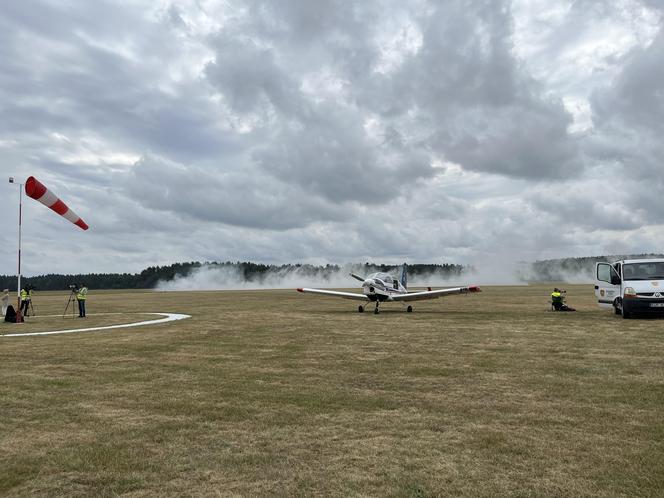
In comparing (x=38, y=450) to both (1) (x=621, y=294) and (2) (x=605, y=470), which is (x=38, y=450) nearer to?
(2) (x=605, y=470)

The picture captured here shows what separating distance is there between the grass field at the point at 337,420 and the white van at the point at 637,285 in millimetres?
8315

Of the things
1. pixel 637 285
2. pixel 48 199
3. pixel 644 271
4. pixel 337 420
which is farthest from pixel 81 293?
pixel 644 271

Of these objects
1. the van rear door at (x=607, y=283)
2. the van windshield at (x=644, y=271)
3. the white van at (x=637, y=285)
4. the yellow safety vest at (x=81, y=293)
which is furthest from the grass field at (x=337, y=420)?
the yellow safety vest at (x=81, y=293)

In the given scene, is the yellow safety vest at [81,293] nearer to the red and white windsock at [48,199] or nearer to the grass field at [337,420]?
the red and white windsock at [48,199]

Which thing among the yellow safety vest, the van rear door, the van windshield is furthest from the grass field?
the yellow safety vest

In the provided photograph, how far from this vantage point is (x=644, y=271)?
22.8m

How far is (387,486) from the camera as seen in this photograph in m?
5.00

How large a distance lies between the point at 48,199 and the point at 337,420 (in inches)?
805

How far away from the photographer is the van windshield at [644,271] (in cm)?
2244

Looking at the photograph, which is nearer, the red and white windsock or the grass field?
the grass field

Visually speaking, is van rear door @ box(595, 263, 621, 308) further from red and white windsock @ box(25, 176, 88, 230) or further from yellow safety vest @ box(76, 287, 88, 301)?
yellow safety vest @ box(76, 287, 88, 301)

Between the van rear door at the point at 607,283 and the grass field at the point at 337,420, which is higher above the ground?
the van rear door at the point at 607,283

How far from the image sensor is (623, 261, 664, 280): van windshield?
2244 centimetres

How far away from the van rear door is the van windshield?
69 centimetres
